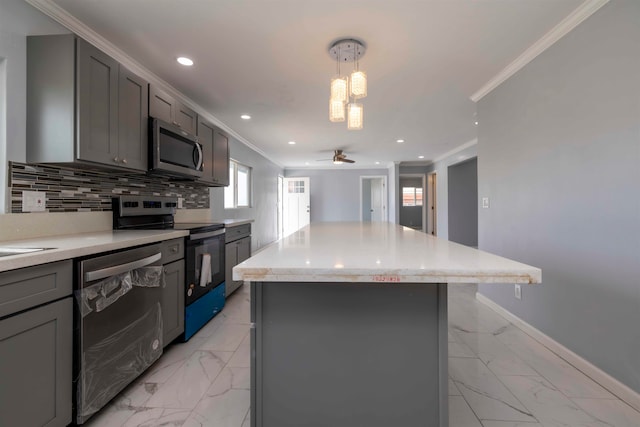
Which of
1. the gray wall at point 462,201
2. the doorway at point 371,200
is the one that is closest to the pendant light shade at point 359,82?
the gray wall at point 462,201

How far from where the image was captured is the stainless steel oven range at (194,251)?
7.23 ft

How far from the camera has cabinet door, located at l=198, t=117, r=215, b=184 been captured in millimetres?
2966

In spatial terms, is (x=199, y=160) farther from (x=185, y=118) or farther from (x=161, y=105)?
(x=161, y=105)

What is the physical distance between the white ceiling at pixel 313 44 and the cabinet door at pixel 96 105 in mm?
346

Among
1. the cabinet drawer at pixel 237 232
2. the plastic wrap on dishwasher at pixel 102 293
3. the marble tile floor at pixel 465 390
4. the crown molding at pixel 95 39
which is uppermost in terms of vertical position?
the crown molding at pixel 95 39

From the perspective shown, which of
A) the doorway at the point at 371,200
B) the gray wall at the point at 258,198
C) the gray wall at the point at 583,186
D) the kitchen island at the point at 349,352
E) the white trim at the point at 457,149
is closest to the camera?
the kitchen island at the point at 349,352

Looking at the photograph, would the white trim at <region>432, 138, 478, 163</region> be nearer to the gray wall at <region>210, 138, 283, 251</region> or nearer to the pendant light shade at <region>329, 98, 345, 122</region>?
the pendant light shade at <region>329, 98, 345, 122</region>

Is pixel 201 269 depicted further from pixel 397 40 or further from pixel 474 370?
pixel 397 40

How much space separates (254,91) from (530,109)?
252 centimetres

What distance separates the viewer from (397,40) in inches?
80.5

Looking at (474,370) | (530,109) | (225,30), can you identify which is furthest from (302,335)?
(530,109)

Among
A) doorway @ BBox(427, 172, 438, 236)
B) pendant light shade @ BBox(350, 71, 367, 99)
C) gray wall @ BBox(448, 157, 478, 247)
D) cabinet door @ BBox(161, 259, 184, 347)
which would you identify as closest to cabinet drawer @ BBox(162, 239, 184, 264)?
cabinet door @ BBox(161, 259, 184, 347)

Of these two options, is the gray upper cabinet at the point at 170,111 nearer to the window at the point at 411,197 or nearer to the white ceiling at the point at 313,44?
the white ceiling at the point at 313,44

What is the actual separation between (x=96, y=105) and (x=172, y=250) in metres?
1.01
